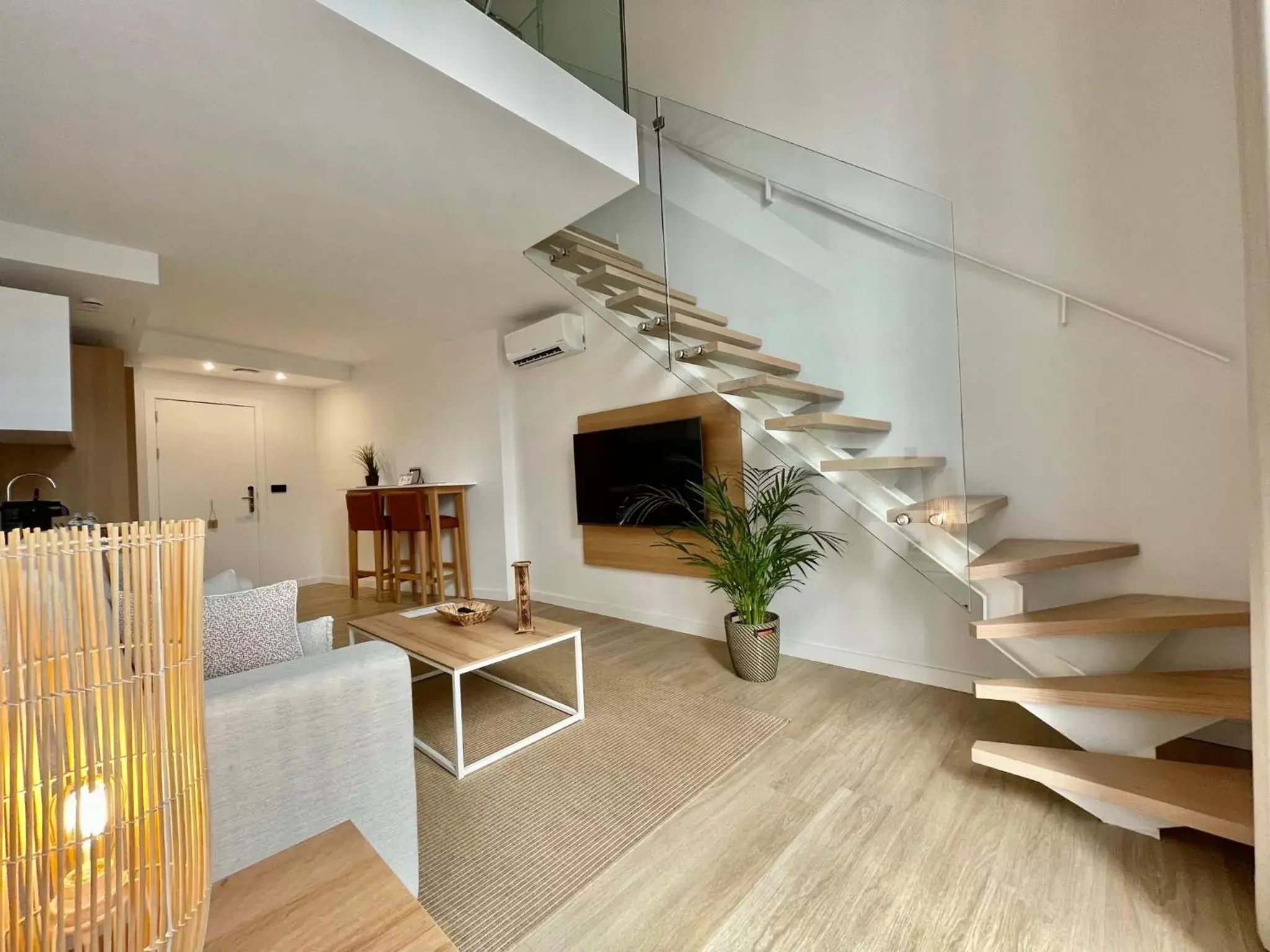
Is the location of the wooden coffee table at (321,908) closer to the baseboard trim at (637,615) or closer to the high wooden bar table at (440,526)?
the baseboard trim at (637,615)

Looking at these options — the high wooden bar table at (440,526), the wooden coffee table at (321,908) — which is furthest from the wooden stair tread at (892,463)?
the high wooden bar table at (440,526)

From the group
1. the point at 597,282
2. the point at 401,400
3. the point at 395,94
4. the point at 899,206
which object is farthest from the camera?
the point at 401,400

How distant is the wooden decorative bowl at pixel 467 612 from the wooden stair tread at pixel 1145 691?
2030 millimetres

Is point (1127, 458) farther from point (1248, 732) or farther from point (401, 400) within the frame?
point (401, 400)

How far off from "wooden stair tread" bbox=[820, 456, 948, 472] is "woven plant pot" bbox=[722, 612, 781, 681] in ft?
3.28

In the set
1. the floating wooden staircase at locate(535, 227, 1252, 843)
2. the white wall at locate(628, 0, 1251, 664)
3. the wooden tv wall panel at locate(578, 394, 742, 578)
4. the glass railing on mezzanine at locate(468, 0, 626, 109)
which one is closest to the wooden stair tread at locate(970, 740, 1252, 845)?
the floating wooden staircase at locate(535, 227, 1252, 843)

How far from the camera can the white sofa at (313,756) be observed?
1142mm

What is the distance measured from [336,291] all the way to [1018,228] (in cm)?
406

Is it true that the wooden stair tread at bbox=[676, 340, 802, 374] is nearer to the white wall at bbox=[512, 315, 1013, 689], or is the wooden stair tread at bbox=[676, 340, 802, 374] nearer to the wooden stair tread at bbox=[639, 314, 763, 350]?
the wooden stair tread at bbox=[639, 314, 763, 350]

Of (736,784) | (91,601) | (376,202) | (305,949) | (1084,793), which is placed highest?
(376,202)

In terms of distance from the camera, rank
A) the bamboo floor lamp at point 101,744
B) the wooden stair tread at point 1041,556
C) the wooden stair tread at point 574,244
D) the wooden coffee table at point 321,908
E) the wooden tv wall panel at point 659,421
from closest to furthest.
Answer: the bamboo floor lamp at point 101,744, the wooden coffee table at point 321,908, the wooden stair tread at point 1041,556, the wooden stair tread at point 574,244, the wooden tv wall panel at point 659,421

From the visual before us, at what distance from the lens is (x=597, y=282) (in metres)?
3.06

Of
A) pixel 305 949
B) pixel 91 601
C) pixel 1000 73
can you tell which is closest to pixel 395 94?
pixel 91 601

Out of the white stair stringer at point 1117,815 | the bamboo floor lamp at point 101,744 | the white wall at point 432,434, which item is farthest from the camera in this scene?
the white wall at point 432,434
